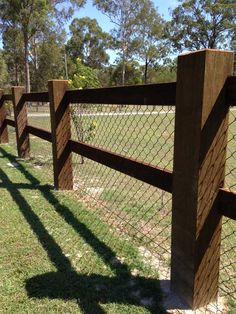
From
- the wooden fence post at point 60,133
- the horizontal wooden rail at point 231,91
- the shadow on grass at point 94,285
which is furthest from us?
the wooden fence post at point 60,133

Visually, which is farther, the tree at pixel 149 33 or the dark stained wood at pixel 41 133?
the tree at pixel 149 33

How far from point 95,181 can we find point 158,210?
157 centimetres

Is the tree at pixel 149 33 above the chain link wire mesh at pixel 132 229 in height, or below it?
above

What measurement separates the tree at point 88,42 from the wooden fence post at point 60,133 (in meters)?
59.8

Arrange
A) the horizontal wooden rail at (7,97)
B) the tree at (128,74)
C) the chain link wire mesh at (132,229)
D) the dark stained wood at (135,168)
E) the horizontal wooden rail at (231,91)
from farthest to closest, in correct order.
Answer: the tree at (128,74) < the horizontal wooden rail at (7,97) < the chain link wire mesh at (132,229) < the dark stained wood at (135,168) < the horizontal wooden rail at (231,91)

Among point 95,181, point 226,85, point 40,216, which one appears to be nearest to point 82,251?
point 40,216

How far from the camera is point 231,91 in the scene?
2.14 m

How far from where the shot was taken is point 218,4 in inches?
1826

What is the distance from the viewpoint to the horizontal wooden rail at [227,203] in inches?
85.9

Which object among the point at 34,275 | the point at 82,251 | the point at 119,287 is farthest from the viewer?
the point at 82,251

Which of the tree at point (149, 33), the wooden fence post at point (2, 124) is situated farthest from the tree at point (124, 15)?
the wooden fence post at point (2, 124)

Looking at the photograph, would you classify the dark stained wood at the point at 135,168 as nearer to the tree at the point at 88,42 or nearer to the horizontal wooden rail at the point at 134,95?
the horizontal wooden rail at the point at 134,95

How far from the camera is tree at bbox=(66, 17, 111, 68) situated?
208ft

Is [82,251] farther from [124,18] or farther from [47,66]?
[47,66]
